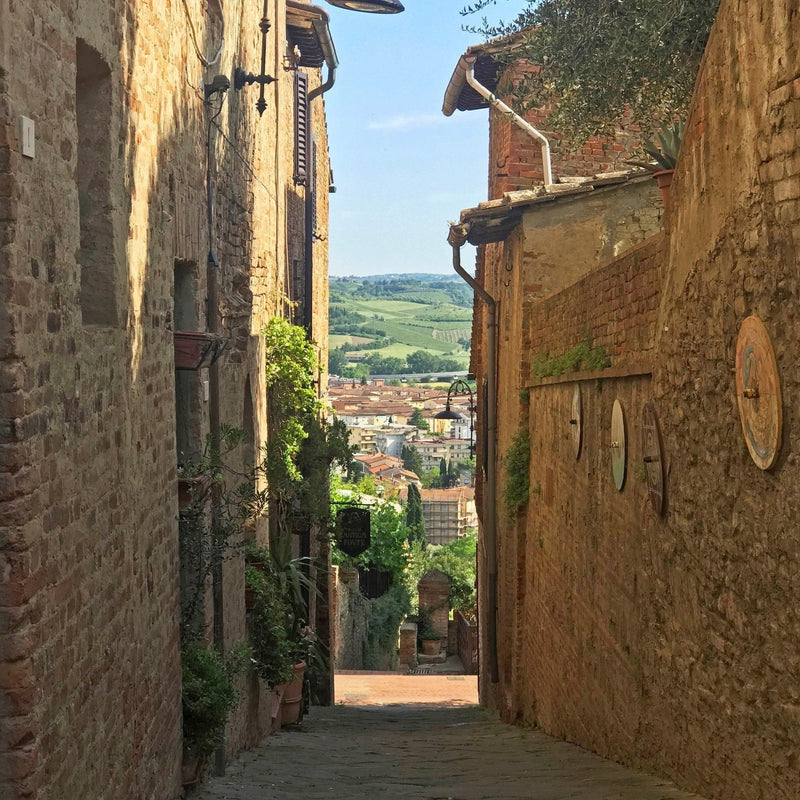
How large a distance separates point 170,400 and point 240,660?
7.65 feet

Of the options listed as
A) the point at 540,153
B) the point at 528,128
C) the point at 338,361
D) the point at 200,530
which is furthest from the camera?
the point at 338,361

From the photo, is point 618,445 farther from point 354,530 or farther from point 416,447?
point 416,447

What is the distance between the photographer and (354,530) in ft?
53.9

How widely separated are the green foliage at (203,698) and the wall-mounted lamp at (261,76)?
5163mm

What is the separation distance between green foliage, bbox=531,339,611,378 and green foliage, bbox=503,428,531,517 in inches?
41.0

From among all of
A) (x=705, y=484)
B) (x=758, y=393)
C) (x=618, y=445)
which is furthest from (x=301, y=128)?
(x=758, y=393)

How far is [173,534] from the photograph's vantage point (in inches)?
247

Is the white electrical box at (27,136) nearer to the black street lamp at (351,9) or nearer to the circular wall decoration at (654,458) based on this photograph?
the circular wall decoration at (654,458)

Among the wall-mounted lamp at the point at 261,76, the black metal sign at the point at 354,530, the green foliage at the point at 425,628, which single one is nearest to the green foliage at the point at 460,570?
the green foliage at the point at 425,628

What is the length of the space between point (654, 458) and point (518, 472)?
5387 mm

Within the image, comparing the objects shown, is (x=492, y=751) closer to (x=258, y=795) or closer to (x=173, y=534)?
(x=258, y=795)

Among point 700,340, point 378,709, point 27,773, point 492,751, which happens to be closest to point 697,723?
point 700,340

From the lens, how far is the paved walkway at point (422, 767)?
19.8 ft

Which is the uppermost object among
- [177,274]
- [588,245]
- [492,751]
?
[588,245]
